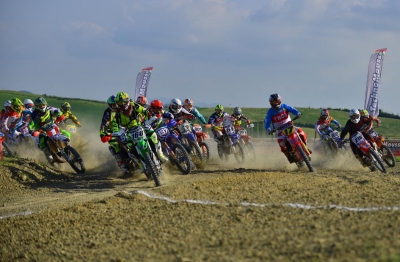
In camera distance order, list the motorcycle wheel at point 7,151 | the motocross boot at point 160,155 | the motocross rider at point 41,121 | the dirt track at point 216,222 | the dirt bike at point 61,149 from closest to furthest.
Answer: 1. the dirt track at point 216,222
2. the motocross boot at point 160,155
3. the dirt bike at point 61,149
4. the motocross rider at point 41,121
5. the motorcycle wheel at point 7,151

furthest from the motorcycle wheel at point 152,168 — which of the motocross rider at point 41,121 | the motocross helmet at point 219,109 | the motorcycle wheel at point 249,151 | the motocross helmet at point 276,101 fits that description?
the motocross helmet at point 219,109

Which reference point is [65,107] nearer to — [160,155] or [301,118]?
[160,155]

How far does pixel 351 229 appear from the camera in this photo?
22.5ft

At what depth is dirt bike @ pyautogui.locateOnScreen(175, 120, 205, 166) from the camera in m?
15.8

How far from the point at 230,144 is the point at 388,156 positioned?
16.8 feet

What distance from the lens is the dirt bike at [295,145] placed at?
14.7 meters

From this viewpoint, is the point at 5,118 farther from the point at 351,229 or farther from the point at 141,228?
the point at 351,229

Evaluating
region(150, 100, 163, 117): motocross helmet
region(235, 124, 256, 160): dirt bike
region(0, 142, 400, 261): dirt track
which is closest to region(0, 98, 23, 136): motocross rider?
region(235, 124, 256, 160): dirt bike

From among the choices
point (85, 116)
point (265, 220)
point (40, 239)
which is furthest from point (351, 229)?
point (85, 116)

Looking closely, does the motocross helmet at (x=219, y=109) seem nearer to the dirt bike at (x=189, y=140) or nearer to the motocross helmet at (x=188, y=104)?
the motocross helmet at (x=188, y=104)

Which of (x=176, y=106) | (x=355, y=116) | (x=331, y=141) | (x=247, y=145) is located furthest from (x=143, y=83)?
(x=355, y=116)

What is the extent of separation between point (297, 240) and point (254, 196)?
3273 millimetres

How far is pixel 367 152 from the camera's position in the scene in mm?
15617

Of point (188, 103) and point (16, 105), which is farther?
point (16, 105)
